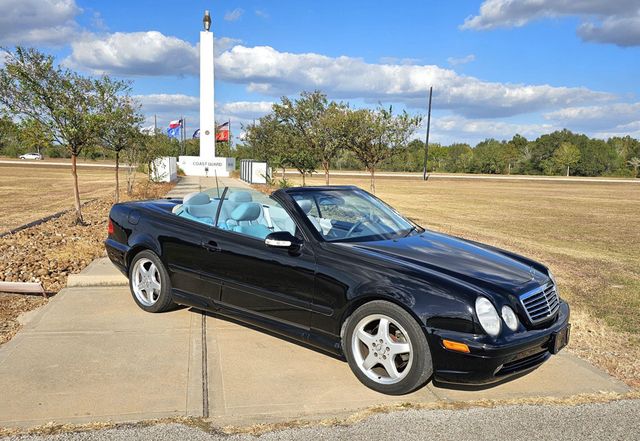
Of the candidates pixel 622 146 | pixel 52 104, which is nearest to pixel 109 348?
pixel 52 104

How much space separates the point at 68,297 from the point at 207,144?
4167 cm

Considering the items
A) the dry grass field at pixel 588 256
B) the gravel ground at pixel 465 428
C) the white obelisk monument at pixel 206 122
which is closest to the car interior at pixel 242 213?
the gravel ground at pixel 465 428

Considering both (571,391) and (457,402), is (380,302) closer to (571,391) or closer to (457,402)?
(457,402)

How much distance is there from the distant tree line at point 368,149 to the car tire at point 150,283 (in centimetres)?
1094

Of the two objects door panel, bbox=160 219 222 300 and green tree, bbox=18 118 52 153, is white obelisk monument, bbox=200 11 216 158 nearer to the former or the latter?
green tree, bbox=18 118 52 153

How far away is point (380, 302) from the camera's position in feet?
12.2

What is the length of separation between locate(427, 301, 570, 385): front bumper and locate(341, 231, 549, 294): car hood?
358mm

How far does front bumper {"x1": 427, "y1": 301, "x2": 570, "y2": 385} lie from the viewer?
3.40 meters

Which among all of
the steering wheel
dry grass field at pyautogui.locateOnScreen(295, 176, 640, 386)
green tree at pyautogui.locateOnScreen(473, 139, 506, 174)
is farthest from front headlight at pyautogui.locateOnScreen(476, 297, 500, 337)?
green tree at pyautogui.locateOnScreen(473, 139, 506, 174)

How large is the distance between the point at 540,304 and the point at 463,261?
0.61m

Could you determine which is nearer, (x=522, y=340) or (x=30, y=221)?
(x=522, y=340)

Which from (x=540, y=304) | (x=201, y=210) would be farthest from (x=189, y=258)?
(x=540, y=304)

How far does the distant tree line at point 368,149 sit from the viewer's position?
52.1 ft

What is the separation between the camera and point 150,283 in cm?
536
